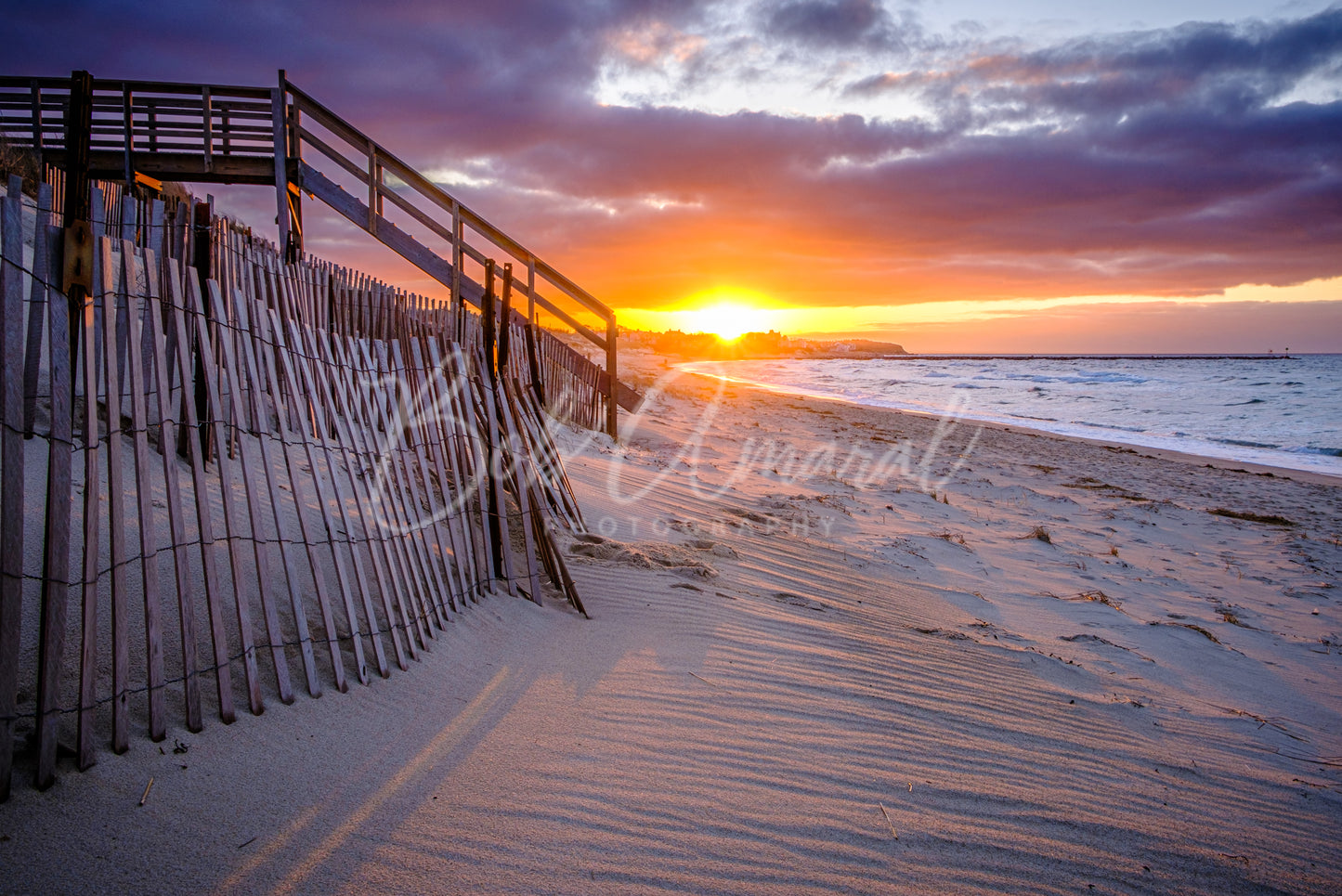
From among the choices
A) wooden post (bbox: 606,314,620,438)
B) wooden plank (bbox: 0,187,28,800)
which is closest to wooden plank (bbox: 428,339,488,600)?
wooden plank (bbox: 0,187,28,800)

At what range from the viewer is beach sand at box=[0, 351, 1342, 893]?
218cm

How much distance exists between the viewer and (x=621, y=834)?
2434 mm

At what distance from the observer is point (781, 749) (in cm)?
308

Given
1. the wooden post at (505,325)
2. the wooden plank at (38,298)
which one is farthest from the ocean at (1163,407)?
the wooden plank at (38,298)

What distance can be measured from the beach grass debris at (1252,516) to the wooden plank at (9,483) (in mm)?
11433

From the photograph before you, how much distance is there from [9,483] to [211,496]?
210cm

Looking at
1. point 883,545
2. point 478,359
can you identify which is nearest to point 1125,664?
point 883,545

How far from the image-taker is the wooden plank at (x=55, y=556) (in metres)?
2.02

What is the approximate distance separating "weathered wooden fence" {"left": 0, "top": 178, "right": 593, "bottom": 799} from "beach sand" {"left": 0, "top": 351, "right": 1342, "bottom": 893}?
238 mm

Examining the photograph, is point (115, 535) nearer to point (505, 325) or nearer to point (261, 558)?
point (261, 558)

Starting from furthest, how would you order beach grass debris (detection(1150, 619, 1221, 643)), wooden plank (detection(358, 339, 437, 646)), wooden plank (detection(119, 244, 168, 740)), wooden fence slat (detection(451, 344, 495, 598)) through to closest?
beach grass debris (detection(1150, 619, 1221, 643))
wooden fence slat (detection(451, 344, 495, 598))
wooden plank (detection(358, 339, 437, 646))
wooden plank (detection(119, 244, 168, 740))

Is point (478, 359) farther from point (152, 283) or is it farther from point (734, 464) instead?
point (734, 464)

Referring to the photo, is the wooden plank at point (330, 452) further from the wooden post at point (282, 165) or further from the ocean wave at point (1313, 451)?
the ocean wave at point (1313, 451)

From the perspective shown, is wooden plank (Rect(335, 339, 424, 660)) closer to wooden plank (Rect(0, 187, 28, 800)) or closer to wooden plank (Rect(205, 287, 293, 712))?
wooden plank (Rect(205, 287, 293, 712))
